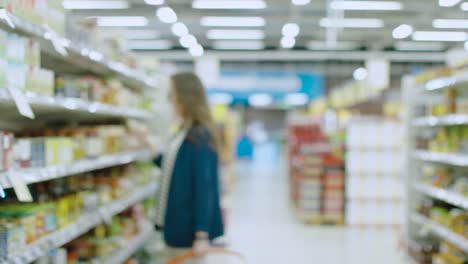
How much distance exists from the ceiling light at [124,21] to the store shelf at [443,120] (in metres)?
8.40

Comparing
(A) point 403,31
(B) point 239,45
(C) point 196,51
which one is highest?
(B) point 239,45

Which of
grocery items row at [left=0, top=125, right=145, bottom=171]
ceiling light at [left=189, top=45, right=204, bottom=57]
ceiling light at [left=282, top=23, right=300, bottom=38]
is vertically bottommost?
grocery items row at [left=0, top=125, right=145, bottom=171]

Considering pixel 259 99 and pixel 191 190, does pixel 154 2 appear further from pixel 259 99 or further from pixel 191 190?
pixel 259 99

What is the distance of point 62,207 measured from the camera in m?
3.21

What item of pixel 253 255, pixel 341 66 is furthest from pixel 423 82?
pixel 341 66

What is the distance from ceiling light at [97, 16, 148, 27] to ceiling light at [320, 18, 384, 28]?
14.9ft

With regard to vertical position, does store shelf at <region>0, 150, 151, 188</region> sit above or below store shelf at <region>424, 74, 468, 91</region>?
below

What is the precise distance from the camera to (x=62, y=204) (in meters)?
3.21

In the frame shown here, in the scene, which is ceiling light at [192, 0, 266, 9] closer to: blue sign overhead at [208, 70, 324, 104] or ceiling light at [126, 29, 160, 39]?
ceiling light at [126, 29, 160, 39]

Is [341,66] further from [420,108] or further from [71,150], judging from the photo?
→ [71,150]

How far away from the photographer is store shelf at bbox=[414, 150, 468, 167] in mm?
4582

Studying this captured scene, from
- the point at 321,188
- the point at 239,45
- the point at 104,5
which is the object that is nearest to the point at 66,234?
the point at 321,188

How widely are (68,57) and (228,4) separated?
8.27 meters

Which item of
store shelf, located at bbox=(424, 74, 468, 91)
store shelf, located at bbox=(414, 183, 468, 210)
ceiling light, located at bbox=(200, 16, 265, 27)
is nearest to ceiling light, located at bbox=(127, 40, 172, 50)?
ceiling light, located at bbox=(200, 16, 265, 27)
